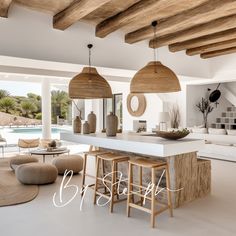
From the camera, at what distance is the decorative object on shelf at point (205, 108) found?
995 centimetres

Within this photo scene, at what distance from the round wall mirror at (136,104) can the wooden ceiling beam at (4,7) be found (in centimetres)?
751

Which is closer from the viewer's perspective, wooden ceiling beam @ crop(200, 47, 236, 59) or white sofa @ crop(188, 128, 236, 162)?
wooden ceiling beam @ crop(200, 47, 236, 59)

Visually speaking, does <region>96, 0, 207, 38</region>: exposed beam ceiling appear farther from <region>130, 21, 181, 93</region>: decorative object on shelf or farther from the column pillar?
the column pillar

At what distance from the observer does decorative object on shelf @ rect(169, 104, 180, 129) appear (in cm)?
971

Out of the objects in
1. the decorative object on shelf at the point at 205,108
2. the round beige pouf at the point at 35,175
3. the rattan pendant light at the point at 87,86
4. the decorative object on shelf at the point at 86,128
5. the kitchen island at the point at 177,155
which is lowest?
the round beige pouf at the point at 35,175

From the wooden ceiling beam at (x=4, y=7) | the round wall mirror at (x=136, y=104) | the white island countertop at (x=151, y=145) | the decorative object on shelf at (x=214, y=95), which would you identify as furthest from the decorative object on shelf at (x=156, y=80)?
the round wall mirror at (x=136, y=104)

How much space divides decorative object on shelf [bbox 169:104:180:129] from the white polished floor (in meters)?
5.34

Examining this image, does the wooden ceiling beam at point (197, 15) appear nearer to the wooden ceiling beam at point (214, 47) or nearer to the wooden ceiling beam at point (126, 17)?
the wooden ceiling beam at point (126, 17)

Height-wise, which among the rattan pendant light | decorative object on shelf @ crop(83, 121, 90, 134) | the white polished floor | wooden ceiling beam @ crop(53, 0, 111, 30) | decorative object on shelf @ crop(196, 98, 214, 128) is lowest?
the white polished floor

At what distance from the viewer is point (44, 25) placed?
14.5ft

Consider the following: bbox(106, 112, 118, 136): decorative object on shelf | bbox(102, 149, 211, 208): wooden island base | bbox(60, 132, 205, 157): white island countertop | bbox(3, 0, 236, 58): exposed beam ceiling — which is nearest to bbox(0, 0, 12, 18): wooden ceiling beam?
bbox(3, 0, 236, 58): exposed beam ceiling

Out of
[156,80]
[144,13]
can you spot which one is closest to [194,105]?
[156,80]

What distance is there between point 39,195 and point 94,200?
43.0 inches

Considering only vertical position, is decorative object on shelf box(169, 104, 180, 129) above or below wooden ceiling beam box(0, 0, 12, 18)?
below
